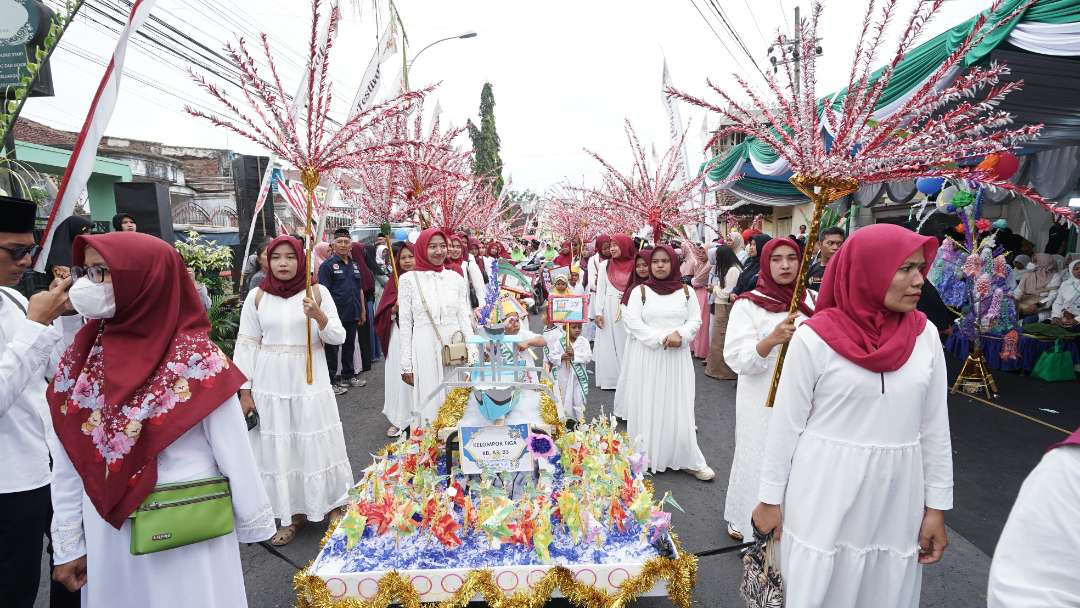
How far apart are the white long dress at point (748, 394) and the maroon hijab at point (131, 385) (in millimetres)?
2896

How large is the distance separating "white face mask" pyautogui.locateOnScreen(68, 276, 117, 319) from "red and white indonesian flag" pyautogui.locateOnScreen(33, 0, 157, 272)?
61 centimetres

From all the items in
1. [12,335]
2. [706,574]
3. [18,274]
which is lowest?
[706,574]

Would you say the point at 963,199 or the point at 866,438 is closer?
the point at 866,438

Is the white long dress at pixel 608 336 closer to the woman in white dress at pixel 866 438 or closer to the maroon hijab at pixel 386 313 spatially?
the maroon hijab at pixel 386 313

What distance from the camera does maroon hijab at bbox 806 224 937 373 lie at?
6.61 feet

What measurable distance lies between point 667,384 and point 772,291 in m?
1.52

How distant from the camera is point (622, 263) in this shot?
23.6ft

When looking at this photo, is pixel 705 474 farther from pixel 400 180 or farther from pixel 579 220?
pixel 579 220

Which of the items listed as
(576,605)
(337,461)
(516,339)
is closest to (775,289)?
(516,339)

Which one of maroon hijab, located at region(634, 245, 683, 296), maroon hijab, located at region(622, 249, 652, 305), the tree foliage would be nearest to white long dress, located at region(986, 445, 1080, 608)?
maroon hijab, located at region(634, 245, 683, 296)

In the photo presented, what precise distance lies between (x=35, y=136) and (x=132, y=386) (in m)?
21.4

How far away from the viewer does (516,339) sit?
3549 mm

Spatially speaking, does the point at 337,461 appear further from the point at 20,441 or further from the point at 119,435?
A: the point at 119,435

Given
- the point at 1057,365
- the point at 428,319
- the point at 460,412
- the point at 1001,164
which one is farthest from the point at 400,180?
the point at 1057,365
